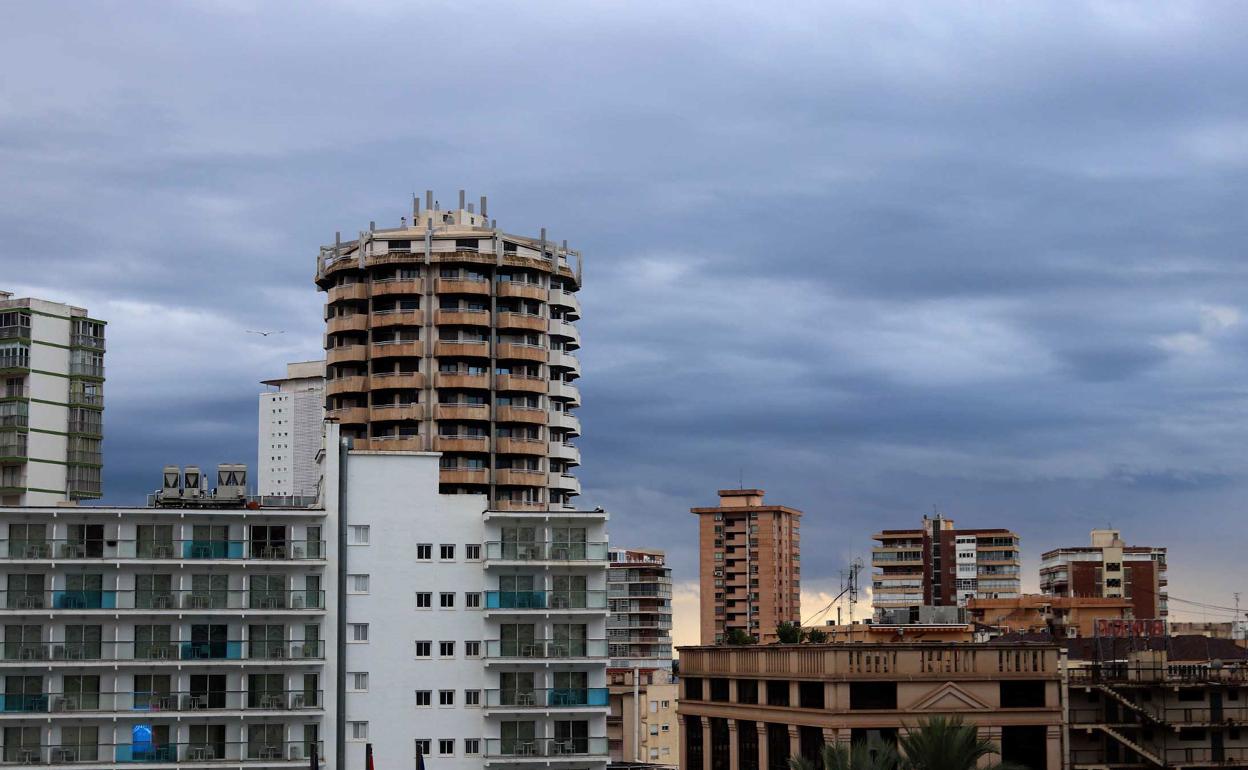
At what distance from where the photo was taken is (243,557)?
374ft

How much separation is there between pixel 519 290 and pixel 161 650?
2307 inches

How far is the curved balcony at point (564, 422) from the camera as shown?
16225cm

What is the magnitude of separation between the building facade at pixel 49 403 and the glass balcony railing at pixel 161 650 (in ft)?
212

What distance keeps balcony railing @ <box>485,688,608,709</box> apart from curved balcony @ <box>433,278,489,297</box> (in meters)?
51.5

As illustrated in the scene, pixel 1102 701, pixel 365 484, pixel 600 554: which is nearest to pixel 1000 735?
pixel 1102 701

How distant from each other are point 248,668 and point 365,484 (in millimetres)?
14301

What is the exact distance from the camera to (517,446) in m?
158

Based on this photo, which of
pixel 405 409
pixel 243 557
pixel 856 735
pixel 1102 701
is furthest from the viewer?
pixel 405 409

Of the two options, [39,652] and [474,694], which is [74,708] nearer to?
[39,652]

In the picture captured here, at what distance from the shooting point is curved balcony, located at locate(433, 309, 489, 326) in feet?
517

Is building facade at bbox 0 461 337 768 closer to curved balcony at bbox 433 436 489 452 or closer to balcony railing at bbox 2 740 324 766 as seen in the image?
balcony railing at bbox 2 740 324 766

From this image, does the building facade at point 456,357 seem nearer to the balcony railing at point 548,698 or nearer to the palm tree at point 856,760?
the balcony railing at point 548,698

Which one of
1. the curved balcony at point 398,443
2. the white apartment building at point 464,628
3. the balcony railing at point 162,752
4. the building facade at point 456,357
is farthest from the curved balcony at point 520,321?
the balcony railing at point 162,752

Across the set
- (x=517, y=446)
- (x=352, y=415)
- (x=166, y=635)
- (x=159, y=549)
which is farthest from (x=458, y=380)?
(x=166, y=635)
